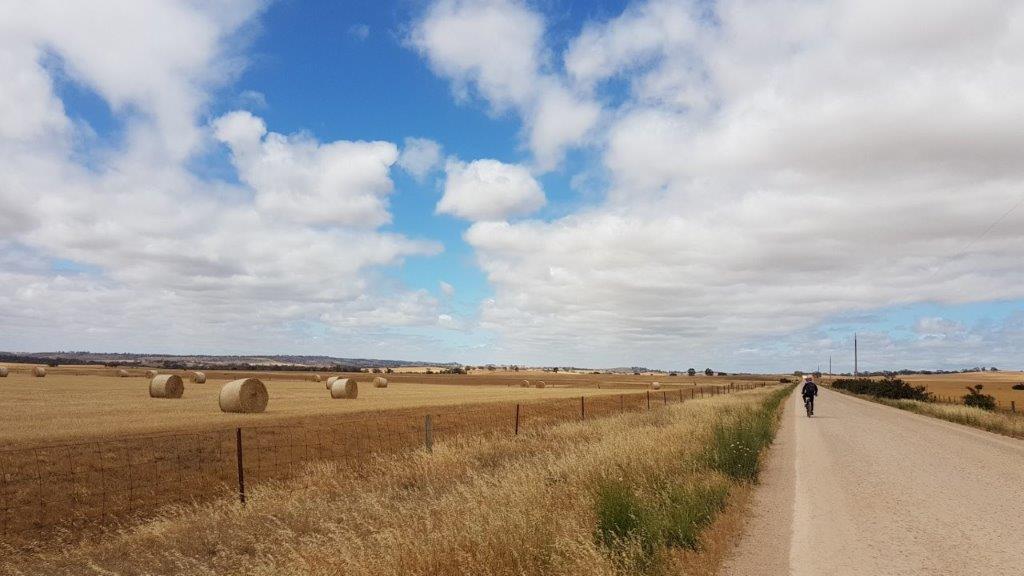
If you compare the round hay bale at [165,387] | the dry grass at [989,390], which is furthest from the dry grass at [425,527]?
the dry grass at [989,390]

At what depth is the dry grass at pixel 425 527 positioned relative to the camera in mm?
5930

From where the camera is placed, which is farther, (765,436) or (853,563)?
(765,436)

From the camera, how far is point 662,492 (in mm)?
8273

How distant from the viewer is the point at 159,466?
51.6 feet

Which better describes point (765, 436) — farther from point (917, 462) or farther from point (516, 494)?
point (516, 494)

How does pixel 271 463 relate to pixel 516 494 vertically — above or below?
below

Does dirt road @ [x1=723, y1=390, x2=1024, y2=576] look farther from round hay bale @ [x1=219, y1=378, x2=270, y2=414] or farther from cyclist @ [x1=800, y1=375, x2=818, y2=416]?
round hay bale @ [x1=219, y1=378, x2=270, y2=414]

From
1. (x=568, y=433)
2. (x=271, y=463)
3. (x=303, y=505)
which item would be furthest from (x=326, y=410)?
(x=303, y=505)

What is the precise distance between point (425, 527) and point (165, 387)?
1522 inches

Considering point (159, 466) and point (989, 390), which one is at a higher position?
point (159, 466)

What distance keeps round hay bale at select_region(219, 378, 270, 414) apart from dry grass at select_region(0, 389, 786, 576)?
19.7 meters

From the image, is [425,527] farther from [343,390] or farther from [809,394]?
[343,390]

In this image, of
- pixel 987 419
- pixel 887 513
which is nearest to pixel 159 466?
pixel 887 513

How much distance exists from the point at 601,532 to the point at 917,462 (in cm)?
1126
